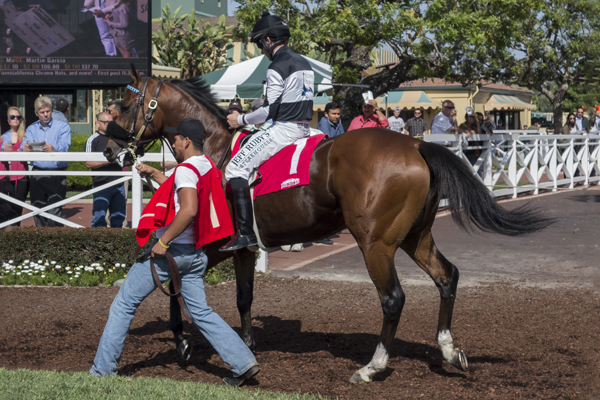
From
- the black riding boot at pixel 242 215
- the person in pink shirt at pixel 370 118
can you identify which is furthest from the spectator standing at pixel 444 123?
the black riding boot at pixel 242 215

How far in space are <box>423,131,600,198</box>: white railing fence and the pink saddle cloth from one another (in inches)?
337

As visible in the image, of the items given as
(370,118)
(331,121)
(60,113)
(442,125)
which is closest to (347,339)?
(331,121)

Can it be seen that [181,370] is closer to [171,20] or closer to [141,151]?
[141,151]

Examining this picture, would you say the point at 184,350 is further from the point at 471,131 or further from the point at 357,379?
the point at 471,131

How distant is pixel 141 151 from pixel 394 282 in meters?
2.51

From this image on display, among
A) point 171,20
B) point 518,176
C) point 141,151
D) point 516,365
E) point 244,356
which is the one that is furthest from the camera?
point 171,20

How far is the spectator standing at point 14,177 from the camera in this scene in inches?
389

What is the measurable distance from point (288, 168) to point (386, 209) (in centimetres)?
81

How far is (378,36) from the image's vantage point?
16.3m

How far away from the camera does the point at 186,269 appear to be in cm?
424

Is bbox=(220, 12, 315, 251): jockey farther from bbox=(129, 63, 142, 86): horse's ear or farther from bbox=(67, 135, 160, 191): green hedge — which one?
bbox=(67, 135, 160, 191): green hedge

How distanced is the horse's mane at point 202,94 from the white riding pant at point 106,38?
10.2 meters

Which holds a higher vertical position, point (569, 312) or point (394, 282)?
point (394, 282)

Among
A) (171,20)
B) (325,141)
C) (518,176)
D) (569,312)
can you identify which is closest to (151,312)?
(325,141)
